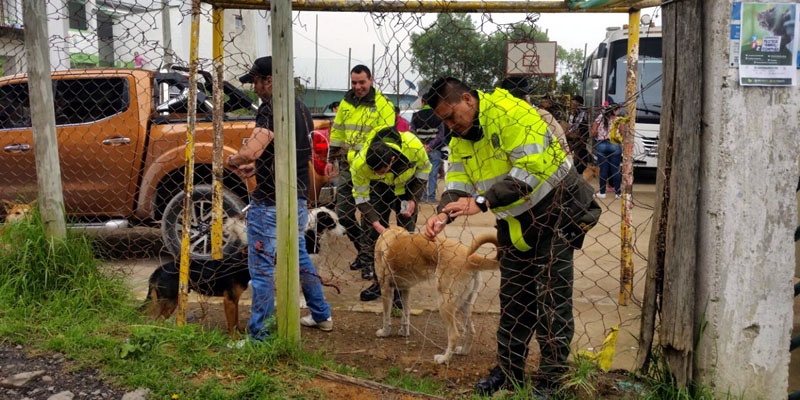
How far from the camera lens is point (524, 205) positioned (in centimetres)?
291

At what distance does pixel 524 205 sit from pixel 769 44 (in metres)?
1.19

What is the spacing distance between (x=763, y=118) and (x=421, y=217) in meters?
5.58

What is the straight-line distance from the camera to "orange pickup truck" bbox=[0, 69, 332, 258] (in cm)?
573

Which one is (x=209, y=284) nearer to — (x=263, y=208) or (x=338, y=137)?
(x=263, y=208)

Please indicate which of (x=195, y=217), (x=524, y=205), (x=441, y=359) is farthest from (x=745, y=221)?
(x=195, y=217)

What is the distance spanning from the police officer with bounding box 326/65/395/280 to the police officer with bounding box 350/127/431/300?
Answer: 26cm

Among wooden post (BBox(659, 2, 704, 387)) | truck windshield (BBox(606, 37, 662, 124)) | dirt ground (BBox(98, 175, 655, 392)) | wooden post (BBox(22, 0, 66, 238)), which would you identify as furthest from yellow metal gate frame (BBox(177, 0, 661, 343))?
truck windshield (BBox(606, 37, 662, 124))

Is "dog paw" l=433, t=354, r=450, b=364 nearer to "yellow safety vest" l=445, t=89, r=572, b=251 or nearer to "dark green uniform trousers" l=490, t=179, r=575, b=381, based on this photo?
"dark green uniform trousers" l=490, t=179, r=575, b=381

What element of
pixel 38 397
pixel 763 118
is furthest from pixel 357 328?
pixel 763 118

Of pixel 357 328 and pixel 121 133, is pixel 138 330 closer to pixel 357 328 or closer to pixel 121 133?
pixel 357 328

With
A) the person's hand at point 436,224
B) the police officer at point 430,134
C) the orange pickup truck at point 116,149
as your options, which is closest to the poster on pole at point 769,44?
the person's hand at point 436,224

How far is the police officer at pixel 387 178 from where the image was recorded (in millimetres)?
4504

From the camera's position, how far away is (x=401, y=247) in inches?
167

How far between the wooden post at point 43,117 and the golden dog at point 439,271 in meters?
2.15
